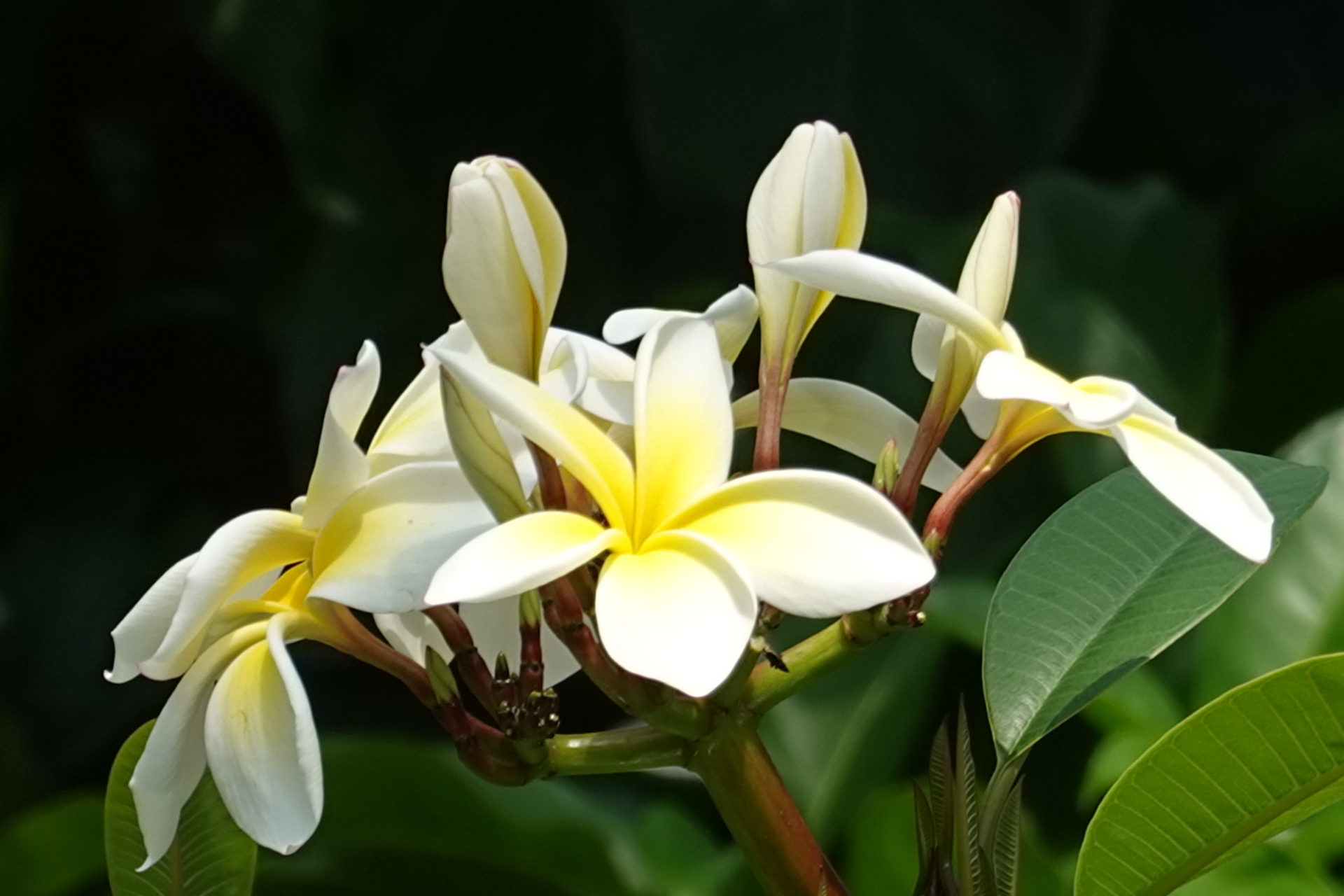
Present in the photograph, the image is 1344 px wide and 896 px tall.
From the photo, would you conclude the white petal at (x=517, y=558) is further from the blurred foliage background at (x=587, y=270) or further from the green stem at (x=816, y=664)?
the blurred foliage background at (x=587, y=270)

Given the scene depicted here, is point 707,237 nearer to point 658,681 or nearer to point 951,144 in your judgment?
point 951,144

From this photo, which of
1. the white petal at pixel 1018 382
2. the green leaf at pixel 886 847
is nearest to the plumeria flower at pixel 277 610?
the white petal at pixel 1018 382

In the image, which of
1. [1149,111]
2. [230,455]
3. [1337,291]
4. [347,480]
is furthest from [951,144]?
[347,480]

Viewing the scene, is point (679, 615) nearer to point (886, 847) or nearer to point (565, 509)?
point (565, 509)

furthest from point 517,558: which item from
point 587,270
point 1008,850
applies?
point 587,270

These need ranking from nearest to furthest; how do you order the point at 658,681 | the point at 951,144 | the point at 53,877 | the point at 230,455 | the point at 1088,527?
the point at 658,681 → the point at 1088,527 → the point at 53,877 → the point at 951,144 → the point at 230,455

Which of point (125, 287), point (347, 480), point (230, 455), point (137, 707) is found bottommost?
point (137, 707)
